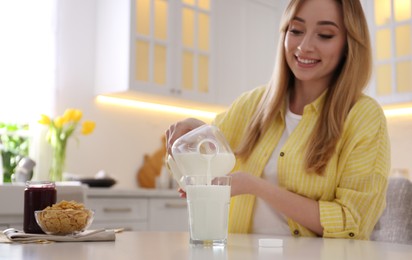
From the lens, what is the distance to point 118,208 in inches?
140

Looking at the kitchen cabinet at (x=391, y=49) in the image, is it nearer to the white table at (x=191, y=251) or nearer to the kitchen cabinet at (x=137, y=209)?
the kitchen cabinet at (x=137, y=209)

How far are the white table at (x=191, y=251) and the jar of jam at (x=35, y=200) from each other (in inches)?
7.2

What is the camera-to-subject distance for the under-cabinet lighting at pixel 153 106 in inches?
168

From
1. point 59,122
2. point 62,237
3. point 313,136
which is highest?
point 59,122

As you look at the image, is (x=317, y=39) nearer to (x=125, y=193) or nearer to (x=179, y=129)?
(x=179, y=129)

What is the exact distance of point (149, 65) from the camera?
408cm

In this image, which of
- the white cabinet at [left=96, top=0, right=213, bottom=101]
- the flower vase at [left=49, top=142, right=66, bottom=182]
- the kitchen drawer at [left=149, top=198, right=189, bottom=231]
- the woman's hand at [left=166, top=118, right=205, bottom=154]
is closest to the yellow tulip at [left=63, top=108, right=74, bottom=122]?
the flower vase at [left=49, top=142, right=66, bottom=182]

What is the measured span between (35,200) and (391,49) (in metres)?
3.52

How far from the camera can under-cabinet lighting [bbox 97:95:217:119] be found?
4.26m

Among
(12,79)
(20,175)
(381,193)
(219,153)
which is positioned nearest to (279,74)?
(381,193)

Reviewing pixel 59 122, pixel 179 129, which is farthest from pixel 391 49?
pixel 179 129

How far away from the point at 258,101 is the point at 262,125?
14 centimetres

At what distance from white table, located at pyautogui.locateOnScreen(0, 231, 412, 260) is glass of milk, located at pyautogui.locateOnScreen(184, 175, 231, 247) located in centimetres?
3

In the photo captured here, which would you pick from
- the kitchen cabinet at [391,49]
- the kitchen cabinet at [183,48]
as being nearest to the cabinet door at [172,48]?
the kitchen cabinet at [183,48]
